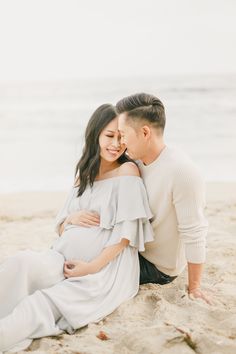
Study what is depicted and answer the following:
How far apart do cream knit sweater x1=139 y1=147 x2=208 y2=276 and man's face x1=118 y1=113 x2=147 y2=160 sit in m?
0.10

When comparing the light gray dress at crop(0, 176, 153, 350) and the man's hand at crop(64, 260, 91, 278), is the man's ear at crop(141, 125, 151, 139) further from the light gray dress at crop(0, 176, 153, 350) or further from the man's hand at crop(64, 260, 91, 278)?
the man's hand at crop(64, 260, 91, 278)

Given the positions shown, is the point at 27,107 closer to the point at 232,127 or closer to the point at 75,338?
the point at 232,127

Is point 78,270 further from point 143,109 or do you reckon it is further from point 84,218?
point 143,109

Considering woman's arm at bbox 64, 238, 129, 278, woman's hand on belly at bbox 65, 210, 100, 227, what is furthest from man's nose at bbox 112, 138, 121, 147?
woman's arm at bbox 64, 238, 129, 278

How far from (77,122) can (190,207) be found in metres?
11.5

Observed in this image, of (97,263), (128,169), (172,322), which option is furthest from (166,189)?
(172,322)

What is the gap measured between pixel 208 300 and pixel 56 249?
842 mm

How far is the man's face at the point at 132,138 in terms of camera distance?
2480 millimetres

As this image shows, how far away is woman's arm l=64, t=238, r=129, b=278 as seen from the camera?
242 cm

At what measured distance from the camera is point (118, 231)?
2484 mm

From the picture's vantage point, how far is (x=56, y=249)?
102 inches

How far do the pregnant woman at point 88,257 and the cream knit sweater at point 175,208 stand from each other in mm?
76

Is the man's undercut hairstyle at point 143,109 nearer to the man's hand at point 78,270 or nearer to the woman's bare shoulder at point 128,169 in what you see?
the woman's bare shoulder at point 128,169

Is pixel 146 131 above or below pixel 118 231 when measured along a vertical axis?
above
